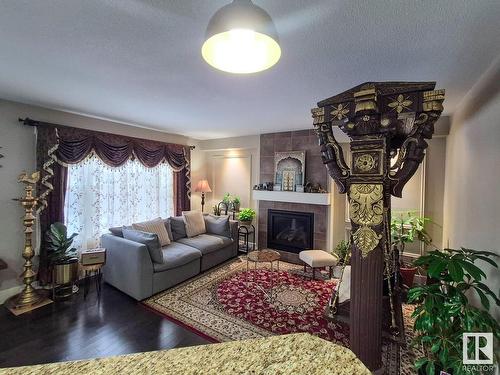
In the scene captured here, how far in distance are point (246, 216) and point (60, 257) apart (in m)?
3.01

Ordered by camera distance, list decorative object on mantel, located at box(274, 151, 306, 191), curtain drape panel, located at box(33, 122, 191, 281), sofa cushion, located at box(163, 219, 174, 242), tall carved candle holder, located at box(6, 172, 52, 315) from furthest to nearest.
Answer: decorative object on mantel, located at box(274, 151, 306, 191) → sofa cushion, located at box(163, 219, 174, 242) → curtain drape panel, located at box(33, 122, 191, 281) → tall carved candle holder, located at box(6, 172, 52, 315)

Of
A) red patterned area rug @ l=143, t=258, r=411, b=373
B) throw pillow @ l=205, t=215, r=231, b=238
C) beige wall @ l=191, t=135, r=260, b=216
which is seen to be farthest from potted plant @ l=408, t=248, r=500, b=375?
beige wall @ l=191, t=135, r=260, b=216

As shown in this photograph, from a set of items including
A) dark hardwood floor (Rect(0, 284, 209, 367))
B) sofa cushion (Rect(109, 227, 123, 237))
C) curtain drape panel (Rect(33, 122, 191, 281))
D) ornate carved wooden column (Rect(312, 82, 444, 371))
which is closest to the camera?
ornate carved wooden column (Rect(312, 82, 444, 371))

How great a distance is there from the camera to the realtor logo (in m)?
1.28

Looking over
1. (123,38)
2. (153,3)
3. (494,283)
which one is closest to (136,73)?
(123,38)

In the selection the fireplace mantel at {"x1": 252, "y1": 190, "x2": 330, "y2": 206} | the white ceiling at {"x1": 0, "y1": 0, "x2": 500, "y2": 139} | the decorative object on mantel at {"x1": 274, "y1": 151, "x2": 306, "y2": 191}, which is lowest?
the fireplace mantel at {"x1": 252, "y1": 190, "x2": 330, "y2": 206}

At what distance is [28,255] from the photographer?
2.87m

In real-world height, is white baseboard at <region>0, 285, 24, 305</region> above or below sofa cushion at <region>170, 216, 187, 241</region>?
below

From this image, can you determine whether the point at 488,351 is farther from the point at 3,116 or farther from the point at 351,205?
the point at 3,116

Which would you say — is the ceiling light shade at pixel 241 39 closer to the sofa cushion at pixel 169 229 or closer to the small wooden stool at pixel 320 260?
the small wooden stool at pixel 320 260

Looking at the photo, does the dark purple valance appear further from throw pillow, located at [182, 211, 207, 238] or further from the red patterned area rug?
the red patterned area rug

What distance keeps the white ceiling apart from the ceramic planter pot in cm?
203

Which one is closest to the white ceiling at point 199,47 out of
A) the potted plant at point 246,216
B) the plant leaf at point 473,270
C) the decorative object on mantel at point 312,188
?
the plant leaf at point 473,270

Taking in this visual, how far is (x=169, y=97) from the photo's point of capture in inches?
105
